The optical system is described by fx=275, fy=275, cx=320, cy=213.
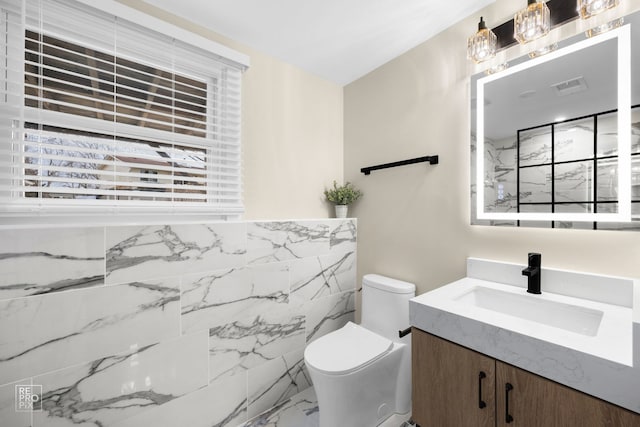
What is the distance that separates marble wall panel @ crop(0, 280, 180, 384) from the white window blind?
15.3 inches

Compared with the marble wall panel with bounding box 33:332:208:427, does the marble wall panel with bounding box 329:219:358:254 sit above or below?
above

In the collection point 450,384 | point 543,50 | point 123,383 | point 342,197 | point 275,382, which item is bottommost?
point 275,382

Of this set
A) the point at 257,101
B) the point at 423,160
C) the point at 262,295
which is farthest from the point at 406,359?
the point at 257,101

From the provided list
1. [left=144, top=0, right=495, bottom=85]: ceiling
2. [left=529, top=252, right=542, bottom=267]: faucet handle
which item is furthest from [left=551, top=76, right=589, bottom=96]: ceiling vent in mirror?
[left=529, top=252, right=542, bottom=267]: faucet handle

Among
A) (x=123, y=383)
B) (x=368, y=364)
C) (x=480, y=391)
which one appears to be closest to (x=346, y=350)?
(x=368, y=364)

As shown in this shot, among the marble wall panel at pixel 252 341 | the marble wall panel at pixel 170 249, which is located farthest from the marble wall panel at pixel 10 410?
the marble wall panel at pixel 252 341

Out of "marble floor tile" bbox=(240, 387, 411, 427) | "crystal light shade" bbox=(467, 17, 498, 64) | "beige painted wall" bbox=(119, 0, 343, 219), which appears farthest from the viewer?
"beige painted wall" bbox=(119, 0, 343, 219)

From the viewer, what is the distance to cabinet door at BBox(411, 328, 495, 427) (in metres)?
0.95

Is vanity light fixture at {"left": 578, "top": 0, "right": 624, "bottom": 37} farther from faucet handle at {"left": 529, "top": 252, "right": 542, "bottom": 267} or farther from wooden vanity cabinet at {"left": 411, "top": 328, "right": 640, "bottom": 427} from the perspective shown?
wooden vanity cabinet at {"left": 411, "top": 328, "right": 640, "bottom": 427}

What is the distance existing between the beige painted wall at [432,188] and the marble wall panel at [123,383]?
1.32 metres

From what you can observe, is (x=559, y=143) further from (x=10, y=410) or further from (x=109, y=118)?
(x=10, y=410)

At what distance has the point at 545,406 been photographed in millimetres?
821

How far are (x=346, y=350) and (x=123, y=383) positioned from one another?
1100 mm

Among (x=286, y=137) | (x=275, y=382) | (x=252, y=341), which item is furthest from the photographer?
(x=286, y=137)
